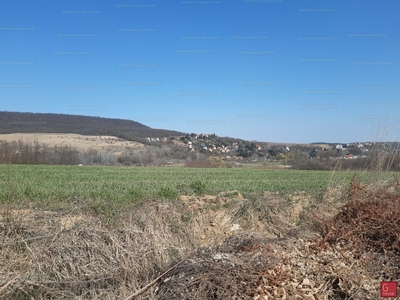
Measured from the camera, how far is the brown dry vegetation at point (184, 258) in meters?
4.66

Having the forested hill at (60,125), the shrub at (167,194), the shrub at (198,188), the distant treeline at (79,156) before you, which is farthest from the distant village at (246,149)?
the shrub at (167,194)

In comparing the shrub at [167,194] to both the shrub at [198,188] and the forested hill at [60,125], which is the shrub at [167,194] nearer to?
the shrub at [198,188]

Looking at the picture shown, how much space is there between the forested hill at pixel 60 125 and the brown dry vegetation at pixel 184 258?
64.6m

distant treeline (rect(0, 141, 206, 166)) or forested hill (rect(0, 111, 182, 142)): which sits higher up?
forested hill (rect(0, 111, 182, 142))

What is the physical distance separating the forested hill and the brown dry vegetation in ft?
212

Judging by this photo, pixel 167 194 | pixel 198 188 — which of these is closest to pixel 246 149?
pixel 198 188

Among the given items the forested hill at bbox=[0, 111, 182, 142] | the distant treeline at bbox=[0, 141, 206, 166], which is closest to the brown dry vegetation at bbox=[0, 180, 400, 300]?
the distant treeline at bbox=[0, 141, 206, 166]

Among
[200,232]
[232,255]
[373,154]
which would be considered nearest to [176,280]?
[232,255]

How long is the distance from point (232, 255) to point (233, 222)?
13.3ft

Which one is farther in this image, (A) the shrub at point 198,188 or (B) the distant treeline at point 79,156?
(B) the distant treeline at point 79,156

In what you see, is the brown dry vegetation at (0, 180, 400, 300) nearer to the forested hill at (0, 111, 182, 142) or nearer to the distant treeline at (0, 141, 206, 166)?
the distant treeline at (0, 141, 206, 166)

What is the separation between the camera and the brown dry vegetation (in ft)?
15.3

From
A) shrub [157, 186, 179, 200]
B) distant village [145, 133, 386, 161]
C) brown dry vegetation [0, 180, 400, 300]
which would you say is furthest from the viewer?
distant village [145, 133, 386, 161]

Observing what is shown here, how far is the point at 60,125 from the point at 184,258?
8464cm
